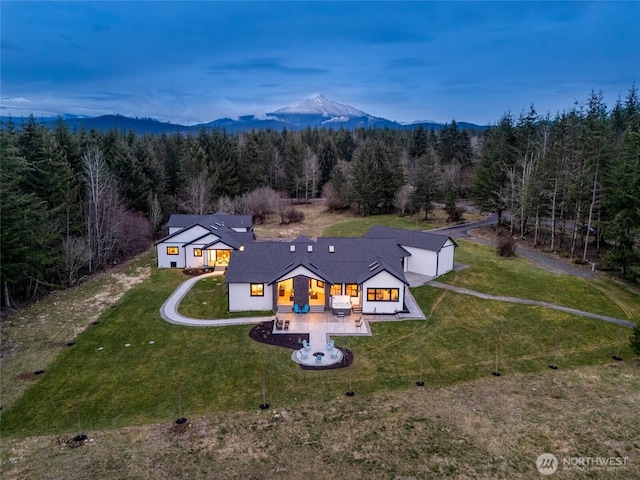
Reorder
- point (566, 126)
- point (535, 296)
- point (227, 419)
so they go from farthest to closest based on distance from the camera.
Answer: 1. point (566, 126)
2. point (535, 296)
3. point (227, 419)

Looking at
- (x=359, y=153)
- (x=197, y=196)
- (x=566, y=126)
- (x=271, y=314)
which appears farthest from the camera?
(x=359, y=153)

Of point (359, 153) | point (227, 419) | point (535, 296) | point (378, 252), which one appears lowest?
point (227, 419)

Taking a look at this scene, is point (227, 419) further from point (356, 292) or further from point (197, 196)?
point (197, 196)

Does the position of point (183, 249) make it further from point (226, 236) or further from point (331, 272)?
point (331, 272)

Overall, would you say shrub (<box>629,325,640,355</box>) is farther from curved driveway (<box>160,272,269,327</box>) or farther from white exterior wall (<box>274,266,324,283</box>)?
curved driveway (<box>160,272,269,327</box>)

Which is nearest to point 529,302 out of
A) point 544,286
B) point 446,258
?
point 544,286

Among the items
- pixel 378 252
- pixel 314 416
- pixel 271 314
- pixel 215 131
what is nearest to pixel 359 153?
pixel 215 131
